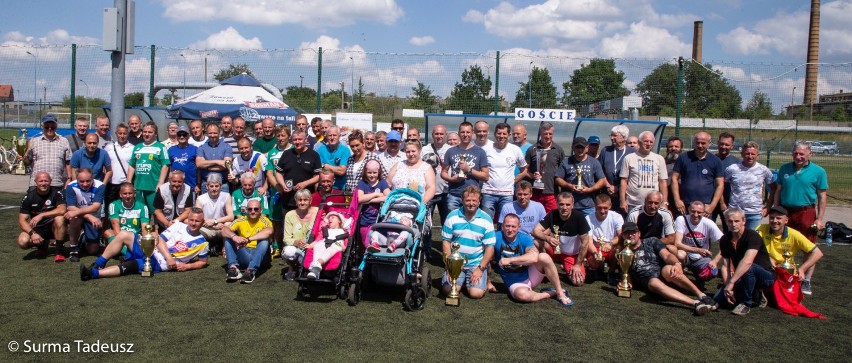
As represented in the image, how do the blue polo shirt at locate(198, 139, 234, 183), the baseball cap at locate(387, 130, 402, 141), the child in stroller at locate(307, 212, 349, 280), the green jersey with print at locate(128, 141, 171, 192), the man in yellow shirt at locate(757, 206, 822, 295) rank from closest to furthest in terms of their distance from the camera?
1. the child in stroller at locate(307, 212, 349, 280)
2. the man in yellow shirt at locate(757, 206, 822, 295)
3. the baseball cap at locate(387, 130, 402, 141)
4. the green jersey with print at locate(128, 141, 171, 192)
5. the blue polo shirt at locate(198, 139, 234, 183)

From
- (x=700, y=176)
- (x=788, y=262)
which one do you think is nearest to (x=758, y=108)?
(x=700, y=176)

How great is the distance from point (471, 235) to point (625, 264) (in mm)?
1526

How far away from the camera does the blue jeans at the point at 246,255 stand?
638cm

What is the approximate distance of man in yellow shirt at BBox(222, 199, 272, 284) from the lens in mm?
6266

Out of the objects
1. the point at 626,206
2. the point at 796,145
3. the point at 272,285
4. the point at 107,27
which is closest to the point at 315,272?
the point at 272,285

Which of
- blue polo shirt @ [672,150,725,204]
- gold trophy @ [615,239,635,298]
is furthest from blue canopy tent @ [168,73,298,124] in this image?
gold trophy @ [615,239,635,298]

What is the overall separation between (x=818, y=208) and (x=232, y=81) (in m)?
11.4

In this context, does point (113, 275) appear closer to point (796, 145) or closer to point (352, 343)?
point (352, 343)

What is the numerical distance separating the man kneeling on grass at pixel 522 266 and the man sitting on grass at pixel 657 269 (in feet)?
2.80

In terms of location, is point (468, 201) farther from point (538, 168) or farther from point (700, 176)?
point (700, 176)

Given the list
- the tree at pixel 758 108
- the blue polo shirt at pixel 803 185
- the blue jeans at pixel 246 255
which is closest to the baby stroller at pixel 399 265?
the blue jeans at pixel 246 255

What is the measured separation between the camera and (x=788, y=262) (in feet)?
18.6

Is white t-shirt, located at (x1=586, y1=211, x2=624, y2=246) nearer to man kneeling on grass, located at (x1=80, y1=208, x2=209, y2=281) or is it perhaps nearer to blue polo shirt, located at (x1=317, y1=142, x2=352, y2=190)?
blue polo shirt, located at (x1=317, y1=142, x2=352, y2=190)

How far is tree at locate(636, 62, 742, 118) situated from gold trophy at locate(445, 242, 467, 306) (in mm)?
7822
